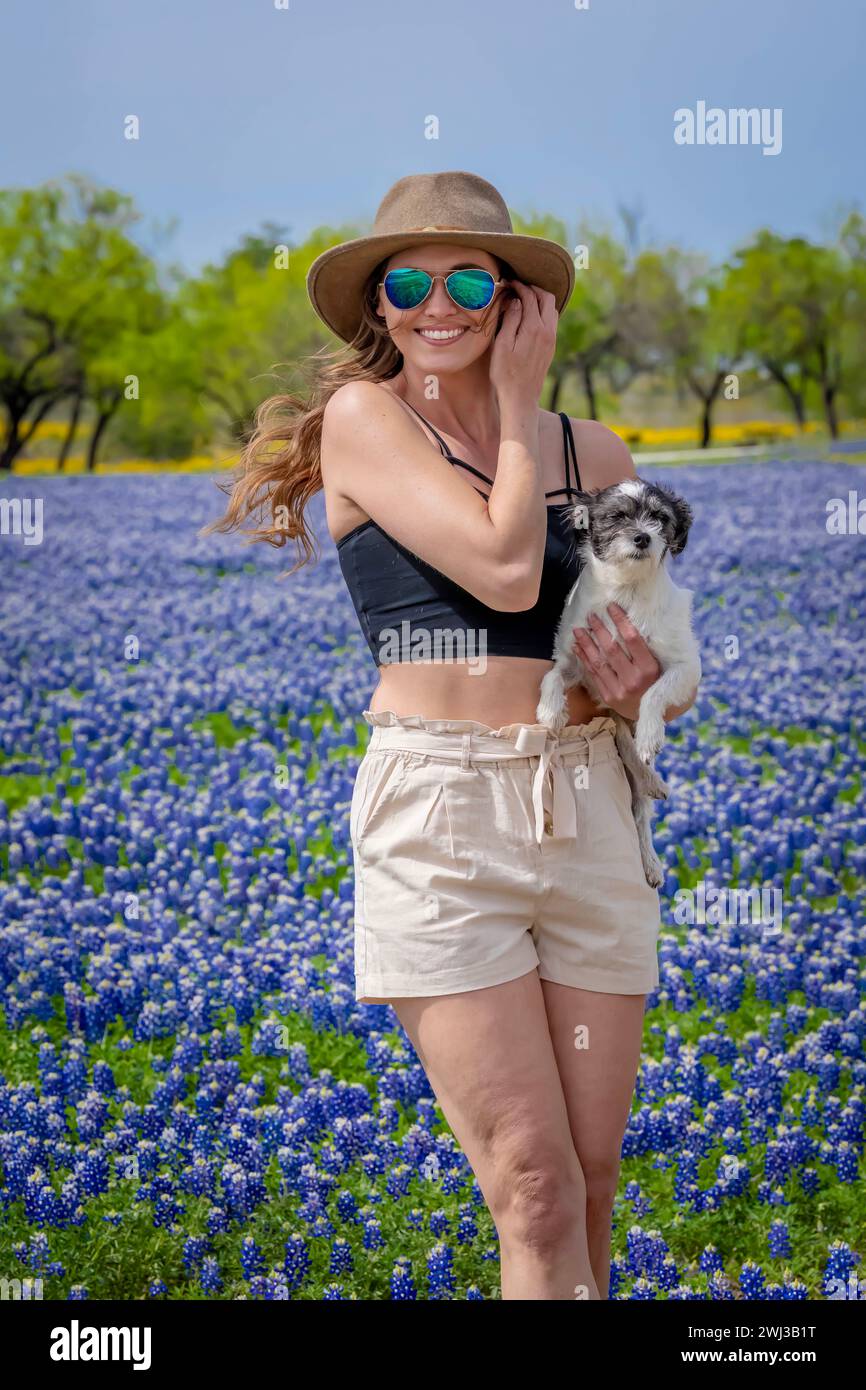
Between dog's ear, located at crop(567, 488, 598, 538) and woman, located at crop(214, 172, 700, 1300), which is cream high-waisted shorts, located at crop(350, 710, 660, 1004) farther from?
dog's ear, located at crop(567, 488, 598, 538)

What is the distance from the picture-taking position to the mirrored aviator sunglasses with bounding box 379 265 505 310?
10.1 feet

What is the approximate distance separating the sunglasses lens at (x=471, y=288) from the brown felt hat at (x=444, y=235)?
10cm

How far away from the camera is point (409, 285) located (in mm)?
3139

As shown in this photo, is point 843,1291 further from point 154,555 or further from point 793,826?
point 154,555

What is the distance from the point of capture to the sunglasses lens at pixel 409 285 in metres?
3.13

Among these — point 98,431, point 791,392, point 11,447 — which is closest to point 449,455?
point 11,447

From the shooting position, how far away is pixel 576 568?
3.54 meters

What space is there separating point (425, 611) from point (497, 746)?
1.19 ft

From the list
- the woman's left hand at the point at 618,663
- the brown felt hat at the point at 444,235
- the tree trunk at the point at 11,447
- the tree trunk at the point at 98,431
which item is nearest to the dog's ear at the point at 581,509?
the woman's left hand at the point at 618,663

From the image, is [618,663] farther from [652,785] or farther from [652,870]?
[652,870]

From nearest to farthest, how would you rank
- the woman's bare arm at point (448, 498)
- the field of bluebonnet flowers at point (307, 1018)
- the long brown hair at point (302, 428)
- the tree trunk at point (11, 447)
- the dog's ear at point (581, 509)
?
the woman's bare arm at point (448, 498) < the dog's ear at point (581, 509) < the long brown hair at point (302, 428) < the field of bluebonnet flowers at point (307, 1018) < the tree trunk at point (11, 447)

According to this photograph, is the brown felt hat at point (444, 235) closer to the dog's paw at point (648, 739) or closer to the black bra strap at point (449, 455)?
the black bra strap at point (449, 455)

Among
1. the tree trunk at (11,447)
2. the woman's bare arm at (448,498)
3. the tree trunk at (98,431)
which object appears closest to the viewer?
the woman's bare arm at (448,498)
